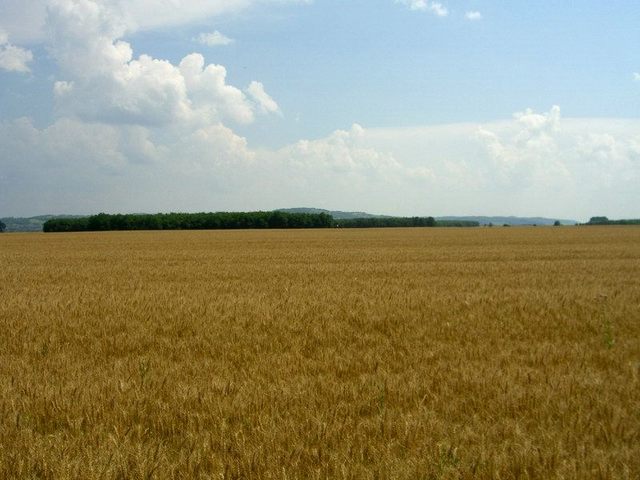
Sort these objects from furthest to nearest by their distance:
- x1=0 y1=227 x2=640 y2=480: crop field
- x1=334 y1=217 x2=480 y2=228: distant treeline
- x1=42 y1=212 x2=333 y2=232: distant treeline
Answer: x1=334 y1=217 x2=480 y2=228: distant treeline, x1=42 y1=212 x2=333 y2=232: distant treeline, x1=0 y1=227 x2=640 y2=480: crop field

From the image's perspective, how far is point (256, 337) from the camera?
846 cm

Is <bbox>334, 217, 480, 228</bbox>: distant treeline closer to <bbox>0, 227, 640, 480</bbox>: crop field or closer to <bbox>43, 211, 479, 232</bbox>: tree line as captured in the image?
<bbox>43, 211, 479, 232</bbox>: tree line

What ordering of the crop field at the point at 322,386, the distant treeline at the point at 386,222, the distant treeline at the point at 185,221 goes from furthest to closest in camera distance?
the distant treeline at the point at 386,222
the distant treeline at the point at 185,221
the crop field at the point at 322,386

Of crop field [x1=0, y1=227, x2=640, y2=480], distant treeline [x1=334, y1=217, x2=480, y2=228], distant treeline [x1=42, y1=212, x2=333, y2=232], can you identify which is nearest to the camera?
crop field [x1=0, y1=227, x2=640, y2=480]

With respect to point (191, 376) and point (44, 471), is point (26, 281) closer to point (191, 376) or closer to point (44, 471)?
point (191, 376)

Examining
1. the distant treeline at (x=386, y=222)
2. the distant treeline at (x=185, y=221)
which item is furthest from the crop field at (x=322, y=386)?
the distant treeline at (x=386, y=222)

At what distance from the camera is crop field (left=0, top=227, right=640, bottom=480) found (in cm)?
398

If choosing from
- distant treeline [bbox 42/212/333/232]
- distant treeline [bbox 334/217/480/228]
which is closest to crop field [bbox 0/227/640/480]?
distant treeline [bbox 42/212/333/232]

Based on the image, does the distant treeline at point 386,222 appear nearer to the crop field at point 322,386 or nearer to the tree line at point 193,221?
the tree line at point 193,221

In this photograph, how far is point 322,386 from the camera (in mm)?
5801

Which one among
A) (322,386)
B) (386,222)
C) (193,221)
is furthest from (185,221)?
(322,386)

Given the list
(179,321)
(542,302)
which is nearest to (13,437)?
(179,321)

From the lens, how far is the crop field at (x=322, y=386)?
3979 mm

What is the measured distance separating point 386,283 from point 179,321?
24.8 feet
